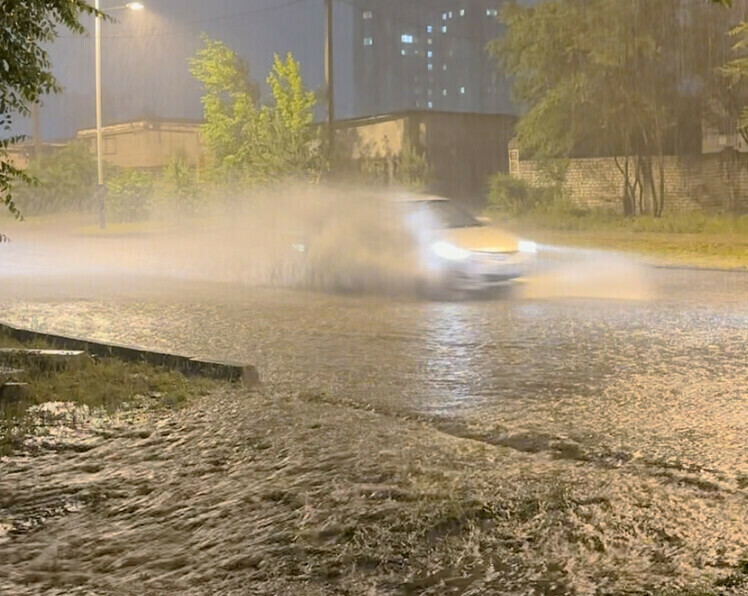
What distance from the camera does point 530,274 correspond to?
1759cm

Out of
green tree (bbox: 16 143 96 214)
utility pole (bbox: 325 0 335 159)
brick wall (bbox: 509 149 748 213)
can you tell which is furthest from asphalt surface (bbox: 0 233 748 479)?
green tree (bbox: 16 143 96 214)

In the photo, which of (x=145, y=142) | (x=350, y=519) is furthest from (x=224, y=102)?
(x=350, y=519)

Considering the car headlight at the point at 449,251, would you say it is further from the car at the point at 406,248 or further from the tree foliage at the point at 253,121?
the tree foliage at the point at 253,121

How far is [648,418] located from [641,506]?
80.8 inches

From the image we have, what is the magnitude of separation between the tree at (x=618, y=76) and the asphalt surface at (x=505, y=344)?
16.3 meters

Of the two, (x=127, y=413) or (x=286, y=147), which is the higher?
(x=286, y=147)

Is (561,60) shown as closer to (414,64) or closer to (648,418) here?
(648,418)

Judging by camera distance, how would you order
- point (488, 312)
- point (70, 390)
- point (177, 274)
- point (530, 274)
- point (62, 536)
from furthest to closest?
point (177, 274) < point (530, 274) < point (488, 312) < point (70, 390) < point (62, 536)

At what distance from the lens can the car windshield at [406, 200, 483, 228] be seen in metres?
17.1

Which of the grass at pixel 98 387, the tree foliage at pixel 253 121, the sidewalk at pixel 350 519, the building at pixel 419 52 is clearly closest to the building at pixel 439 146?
the tree foliage at pixel 253 121

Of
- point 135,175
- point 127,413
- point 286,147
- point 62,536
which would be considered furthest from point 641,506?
point 135,175

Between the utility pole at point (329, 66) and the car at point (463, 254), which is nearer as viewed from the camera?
the car at point (463, 254)

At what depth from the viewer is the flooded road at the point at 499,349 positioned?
6.97 meters

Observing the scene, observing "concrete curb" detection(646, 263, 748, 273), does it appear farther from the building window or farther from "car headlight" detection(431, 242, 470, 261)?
the building window
